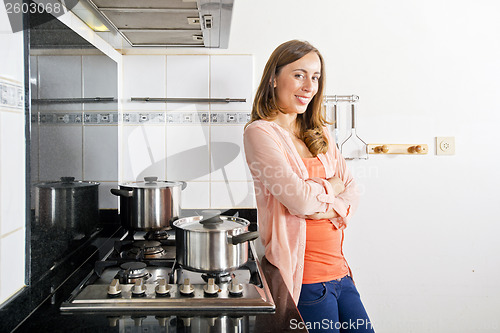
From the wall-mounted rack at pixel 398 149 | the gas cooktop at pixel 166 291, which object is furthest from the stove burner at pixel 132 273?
the wall-mounted rack at pixel 398 149

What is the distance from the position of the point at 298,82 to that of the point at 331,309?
2.55 ft

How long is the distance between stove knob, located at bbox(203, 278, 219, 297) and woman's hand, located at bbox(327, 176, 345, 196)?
1.97 feet

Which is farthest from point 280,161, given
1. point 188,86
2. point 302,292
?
point 188,86

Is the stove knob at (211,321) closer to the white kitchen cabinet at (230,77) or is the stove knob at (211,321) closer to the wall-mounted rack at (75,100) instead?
the wall-mounted rack at (75,100)

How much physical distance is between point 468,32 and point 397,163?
2.25 feet

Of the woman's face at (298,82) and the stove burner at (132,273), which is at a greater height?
the woman's face at (298,82)

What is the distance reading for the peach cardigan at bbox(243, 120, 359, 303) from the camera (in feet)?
3.95

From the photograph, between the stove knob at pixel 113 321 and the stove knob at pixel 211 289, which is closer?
the stove knob at pixel 113 321

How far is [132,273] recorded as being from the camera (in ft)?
3.09

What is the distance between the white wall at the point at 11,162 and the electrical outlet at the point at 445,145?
1653mm

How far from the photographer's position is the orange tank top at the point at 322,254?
1248mm

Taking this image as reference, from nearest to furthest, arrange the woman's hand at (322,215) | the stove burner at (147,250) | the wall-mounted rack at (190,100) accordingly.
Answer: the stove burner at (147,250)
the woman's hand at (322,215)
the wall-mounted rack at (190,100)

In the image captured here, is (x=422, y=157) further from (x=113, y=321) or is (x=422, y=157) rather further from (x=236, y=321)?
(x=113, y=321)

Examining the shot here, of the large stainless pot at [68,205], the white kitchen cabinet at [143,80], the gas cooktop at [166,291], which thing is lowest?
the gas cooktop at [166,291]
